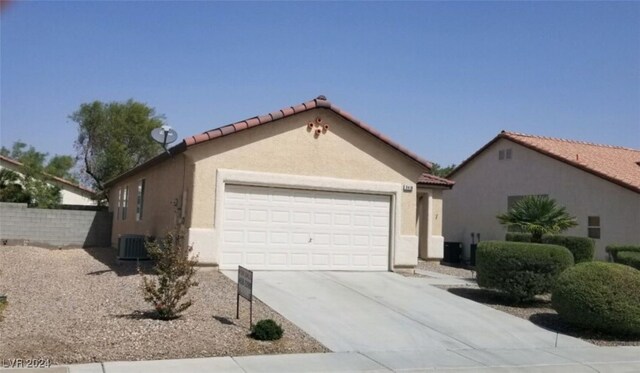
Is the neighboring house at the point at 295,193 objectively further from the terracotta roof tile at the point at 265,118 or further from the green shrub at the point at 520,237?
the green shrub at the point at 520,237

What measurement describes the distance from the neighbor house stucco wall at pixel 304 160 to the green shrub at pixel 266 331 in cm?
546

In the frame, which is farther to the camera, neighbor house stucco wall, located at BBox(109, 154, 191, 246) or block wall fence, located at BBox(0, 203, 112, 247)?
block wall fence, located at BBox(0, 203, 112, 247)

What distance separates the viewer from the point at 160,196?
18.6m

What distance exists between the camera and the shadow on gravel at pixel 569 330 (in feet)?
40.0

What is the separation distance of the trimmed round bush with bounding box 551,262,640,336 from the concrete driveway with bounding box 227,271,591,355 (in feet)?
2.19

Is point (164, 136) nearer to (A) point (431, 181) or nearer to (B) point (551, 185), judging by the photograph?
(A) point (431, 181)

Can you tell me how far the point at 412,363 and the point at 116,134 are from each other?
115ft

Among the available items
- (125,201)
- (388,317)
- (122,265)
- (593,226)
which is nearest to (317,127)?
(388,317)

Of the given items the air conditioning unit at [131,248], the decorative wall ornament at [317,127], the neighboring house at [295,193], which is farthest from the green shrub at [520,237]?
the air conditioning unit at [131,248]

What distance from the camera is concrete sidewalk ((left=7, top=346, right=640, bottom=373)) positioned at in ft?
27.1

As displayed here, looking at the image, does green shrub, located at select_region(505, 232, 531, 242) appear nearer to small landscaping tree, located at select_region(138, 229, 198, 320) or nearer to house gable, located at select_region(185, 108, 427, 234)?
house gable, located at select_region(185, 108, 427, 234)

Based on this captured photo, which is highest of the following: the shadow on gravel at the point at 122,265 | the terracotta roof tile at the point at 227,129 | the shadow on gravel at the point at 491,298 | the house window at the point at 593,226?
the terracotta roof tile at the point at 227,129

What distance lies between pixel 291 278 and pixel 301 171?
2.92m

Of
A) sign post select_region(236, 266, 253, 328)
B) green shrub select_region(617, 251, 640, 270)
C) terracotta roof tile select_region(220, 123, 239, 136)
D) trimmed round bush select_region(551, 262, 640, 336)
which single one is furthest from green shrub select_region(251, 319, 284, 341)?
green shrub select_region(617, 251, 640, 270)
